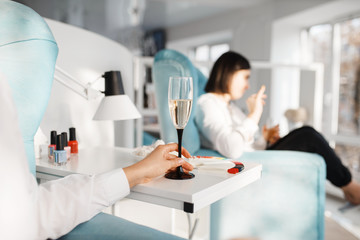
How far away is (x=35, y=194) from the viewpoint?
62cm

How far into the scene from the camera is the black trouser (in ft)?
5.72

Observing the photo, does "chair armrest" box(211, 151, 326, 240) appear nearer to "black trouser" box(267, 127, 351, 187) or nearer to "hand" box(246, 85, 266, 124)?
"hand" box(246, 85, 266, 124)

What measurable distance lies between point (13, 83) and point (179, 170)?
0.44m

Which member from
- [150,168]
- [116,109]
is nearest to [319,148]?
[116,109]

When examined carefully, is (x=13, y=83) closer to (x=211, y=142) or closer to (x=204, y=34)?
(x=211, y=142)

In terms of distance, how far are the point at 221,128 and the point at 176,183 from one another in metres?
0.80

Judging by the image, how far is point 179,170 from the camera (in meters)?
0.82

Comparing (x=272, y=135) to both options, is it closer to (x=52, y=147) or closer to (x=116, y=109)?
(x=116, y=109)

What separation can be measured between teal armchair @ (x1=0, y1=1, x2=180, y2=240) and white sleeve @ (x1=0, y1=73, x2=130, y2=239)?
101 millimetres

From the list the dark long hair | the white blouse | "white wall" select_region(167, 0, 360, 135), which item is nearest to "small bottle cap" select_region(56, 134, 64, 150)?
the white blouse

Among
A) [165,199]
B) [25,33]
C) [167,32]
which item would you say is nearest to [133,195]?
[165,199]

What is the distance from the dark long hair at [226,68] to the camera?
5.87 ft

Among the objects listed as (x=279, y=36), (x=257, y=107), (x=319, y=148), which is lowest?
(x=319, y=148)

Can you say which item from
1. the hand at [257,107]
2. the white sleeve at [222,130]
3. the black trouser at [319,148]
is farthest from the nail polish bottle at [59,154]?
the black trouser at [319,148]
